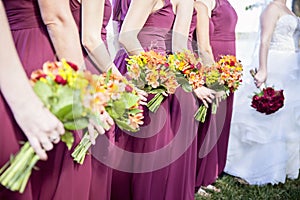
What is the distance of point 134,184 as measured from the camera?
2404 millimetres

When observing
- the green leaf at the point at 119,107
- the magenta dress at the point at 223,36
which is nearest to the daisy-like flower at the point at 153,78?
the green leaf at the point at 119,107

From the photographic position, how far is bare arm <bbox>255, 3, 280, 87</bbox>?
3725 mm

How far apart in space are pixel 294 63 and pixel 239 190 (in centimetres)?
124

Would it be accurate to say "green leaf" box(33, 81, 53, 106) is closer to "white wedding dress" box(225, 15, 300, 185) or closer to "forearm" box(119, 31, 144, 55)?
"forearm" box(119, 31, 144, 55)

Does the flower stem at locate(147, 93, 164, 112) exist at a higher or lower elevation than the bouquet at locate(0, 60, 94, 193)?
lower

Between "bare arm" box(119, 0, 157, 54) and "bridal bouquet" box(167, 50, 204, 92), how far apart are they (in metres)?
0.19

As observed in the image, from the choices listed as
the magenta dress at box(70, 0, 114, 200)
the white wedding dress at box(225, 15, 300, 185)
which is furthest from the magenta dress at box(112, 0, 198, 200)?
the white wedding dress at box(225, 15, 300, 185)

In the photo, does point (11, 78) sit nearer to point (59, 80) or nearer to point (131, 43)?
point (59, 80)

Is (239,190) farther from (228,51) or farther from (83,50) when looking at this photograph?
(83,50)

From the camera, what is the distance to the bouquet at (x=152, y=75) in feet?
6.91

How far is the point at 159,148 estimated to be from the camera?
7.78 feet

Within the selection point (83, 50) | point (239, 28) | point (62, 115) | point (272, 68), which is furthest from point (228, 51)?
point (62, 115)

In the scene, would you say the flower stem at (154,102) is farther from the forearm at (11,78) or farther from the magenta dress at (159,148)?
the forearm at (11,78)

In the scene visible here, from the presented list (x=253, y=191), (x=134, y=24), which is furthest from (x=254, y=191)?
(x=134, y=24)
